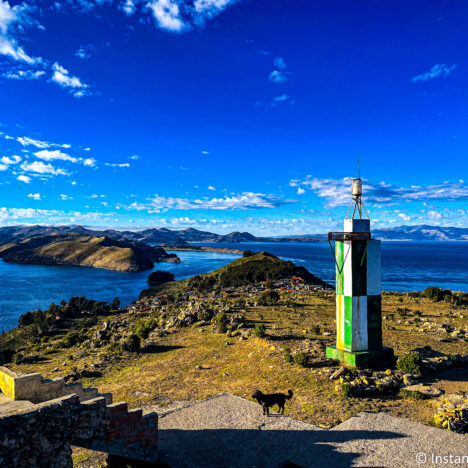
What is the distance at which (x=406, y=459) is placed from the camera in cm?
845

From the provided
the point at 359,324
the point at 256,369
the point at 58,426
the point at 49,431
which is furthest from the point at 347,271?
the point at 49,431

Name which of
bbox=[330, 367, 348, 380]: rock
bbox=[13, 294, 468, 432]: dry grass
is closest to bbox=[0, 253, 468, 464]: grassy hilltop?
A: bbox=[13, 294, 468, 432]: dry grass

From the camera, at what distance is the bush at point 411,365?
44.7ft

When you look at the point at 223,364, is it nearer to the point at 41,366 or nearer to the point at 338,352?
the point at 338,352

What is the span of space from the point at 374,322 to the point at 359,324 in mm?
734

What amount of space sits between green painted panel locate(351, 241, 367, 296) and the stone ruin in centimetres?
972

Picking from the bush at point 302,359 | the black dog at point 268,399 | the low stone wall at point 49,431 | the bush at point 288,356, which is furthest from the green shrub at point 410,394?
the low stone wall at point 49,431

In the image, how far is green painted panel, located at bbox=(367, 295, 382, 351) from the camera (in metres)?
14.6

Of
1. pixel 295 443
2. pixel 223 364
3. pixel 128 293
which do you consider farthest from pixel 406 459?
pixel 128 293

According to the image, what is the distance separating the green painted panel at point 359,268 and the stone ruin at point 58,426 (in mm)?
9724

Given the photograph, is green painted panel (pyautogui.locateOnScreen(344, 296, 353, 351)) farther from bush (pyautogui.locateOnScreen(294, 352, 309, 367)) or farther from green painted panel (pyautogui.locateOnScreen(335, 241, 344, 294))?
bush (pyautogui.locateOnScreen(294, 352, 309, 367))

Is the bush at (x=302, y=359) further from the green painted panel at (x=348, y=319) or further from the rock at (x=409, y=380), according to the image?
the rock at (x=409, y=380)

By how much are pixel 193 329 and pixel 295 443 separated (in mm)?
16388

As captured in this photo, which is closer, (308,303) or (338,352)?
(338,352)
